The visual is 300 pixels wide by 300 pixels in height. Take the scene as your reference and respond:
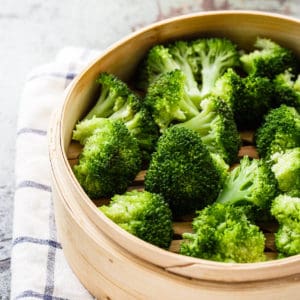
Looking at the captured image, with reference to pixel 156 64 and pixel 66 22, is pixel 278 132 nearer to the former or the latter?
pixel 156 64

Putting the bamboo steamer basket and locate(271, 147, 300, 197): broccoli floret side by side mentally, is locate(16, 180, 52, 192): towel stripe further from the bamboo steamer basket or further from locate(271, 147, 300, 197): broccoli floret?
locate(271, 147, 300, 197): broccoli floret

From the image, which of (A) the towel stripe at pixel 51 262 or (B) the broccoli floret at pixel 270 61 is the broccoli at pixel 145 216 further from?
(B) the broccoli floret at pixel 270 61

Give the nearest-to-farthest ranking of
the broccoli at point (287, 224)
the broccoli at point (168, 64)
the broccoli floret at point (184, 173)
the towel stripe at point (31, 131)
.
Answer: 1. the broccoli at point (287, 224)
2. the broccoli floret at point (184, 173)
3. the broccoli at point (168, 64)
4. the towel stripe at point (31, 131)

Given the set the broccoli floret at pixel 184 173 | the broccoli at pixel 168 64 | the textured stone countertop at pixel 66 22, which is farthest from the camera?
the textured stone countertop at pixel 66 22

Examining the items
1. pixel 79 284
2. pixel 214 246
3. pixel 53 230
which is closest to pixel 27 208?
pixel 53 230

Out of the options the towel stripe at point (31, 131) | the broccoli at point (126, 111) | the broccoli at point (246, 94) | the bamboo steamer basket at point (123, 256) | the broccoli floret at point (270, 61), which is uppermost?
the broccoli floret at point (270, 61)

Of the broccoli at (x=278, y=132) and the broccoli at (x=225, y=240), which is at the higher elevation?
the broccoli at (x=278, y=132)

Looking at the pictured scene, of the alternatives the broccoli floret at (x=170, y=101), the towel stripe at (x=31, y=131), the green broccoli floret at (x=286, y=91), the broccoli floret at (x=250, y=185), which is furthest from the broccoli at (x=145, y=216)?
the towel stripe at (x=31, y=131)
